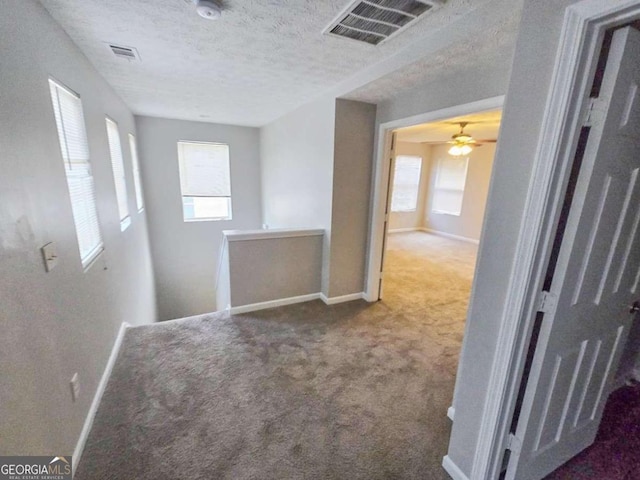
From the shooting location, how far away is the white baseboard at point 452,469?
142cm

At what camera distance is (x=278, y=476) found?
1.45 m

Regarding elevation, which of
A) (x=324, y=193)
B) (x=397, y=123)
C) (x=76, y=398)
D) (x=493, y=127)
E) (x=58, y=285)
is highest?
(x=493, y=127)

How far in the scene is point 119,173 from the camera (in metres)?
3.23

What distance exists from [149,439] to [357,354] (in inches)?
63.1

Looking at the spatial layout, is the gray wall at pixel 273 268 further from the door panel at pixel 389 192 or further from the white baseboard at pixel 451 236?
the white baseboard at pixel 451 236

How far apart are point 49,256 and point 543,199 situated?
223 centimetres

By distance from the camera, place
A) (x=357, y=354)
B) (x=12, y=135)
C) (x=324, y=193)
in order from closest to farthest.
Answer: (x=12, y=135)
(x=357, y=354)
(x=324, y=193)

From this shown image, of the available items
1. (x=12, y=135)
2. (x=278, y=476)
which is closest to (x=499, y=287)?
(x=278, y=476)

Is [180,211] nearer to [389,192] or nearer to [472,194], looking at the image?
[389,192]

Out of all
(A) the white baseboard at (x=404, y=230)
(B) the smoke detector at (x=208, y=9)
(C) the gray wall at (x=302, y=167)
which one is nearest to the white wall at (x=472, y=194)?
(A) the white baseboard at (x=404, y=230)

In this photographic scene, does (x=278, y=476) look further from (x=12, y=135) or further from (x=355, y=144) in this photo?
(x=355, y=144)

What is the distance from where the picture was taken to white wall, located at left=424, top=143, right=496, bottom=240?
6.38 meters

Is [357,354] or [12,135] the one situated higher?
[12,135]

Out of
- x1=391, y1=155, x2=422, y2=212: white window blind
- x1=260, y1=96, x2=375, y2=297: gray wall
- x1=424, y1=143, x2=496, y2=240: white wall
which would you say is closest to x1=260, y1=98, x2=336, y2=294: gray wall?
x1=260, y1=96, x2=375, y2=297: gray wall
